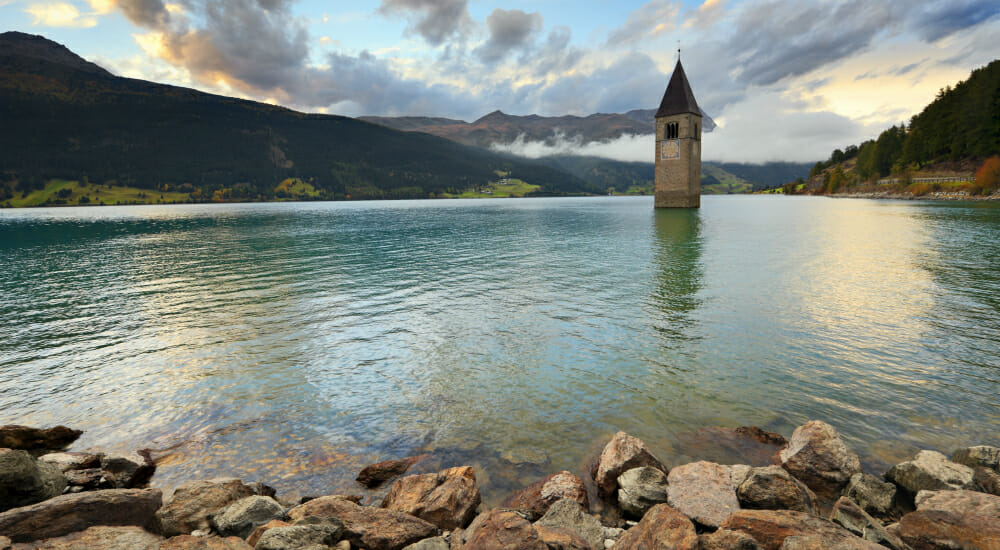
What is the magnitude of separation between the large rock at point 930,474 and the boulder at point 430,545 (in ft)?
28.5

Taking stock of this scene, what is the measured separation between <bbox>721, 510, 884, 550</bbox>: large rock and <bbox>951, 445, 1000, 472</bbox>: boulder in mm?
4723

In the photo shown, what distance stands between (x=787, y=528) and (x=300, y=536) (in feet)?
23.9

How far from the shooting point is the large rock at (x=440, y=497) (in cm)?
811

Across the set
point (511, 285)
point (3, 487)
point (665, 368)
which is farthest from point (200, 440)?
point (511, 285)

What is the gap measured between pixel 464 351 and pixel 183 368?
10.2 meters

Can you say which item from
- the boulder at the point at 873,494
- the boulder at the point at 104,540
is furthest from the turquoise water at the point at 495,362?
the boulder at the point at 104,540

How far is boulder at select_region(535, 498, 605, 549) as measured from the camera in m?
7.32

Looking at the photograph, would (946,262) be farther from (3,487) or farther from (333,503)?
(3,487)

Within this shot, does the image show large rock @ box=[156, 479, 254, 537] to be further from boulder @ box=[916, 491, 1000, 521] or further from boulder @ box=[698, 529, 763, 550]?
boulder @ box=[916, 491, 1000, 521]

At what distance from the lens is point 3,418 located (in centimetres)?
1309

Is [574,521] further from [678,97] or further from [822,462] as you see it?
[678,97]

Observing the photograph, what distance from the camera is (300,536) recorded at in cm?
683

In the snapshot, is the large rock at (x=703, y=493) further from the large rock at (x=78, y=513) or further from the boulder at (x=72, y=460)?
the boulder at (x=72, y=460)

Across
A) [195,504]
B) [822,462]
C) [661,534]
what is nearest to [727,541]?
[661,534]
